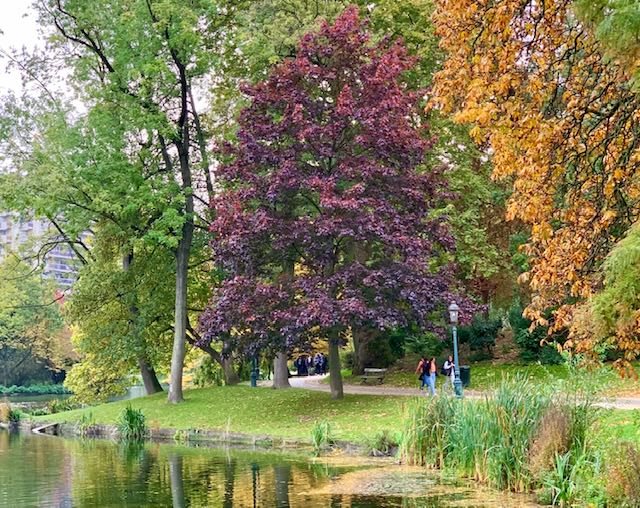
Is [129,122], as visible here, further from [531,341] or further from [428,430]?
[428,430]

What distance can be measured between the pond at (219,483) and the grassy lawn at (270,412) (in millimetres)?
1997

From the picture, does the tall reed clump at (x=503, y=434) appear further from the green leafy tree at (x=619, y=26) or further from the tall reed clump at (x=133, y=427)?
the tall reed clump at (x=133, y=427)

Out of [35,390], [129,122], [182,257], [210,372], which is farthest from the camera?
[35,390]

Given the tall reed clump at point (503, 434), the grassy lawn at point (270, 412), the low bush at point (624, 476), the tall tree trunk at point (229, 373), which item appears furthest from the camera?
the tall tree trunk at point (229, 373)

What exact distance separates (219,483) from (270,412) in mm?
10471

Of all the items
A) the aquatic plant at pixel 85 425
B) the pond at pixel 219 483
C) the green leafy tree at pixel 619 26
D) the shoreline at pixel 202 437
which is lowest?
the pond at pixel 219 483

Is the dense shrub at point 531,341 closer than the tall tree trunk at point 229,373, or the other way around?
the dense shrub at point 531,341

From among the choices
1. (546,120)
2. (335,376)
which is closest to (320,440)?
(335,376)

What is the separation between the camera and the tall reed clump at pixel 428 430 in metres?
15.0

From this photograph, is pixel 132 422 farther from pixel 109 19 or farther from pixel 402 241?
pixel 109 19

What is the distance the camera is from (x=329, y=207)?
22594 mm

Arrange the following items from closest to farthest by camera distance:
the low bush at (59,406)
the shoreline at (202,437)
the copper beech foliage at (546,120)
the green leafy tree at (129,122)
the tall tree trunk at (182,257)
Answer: the copper beech foliage at (546,120)
the shoreline at (202,437)
the green leafy tree at (129,122)
the tall tree trunk at (182,257)
the low bush at (59,406)

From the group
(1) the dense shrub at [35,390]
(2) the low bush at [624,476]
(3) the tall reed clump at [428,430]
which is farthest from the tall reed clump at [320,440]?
(1) the dense shrub at [35,390]

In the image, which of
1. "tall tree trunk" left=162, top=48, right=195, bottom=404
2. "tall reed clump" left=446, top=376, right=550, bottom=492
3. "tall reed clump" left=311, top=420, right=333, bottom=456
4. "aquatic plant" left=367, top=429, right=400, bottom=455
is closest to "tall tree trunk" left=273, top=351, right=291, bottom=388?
"tall tree trunk" left=162, top=48, right=195, bottom=404
